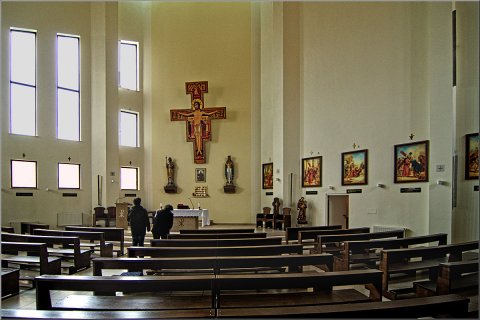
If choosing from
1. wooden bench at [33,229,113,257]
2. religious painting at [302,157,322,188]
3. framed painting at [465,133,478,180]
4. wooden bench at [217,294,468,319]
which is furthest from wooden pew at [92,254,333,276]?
religious painting at [302,157,322,188]

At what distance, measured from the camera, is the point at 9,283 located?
202 inches

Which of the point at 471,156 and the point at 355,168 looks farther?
the point at 355,168

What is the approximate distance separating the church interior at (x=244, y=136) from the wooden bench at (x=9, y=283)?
4cm

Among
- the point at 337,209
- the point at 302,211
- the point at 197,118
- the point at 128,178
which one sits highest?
the point at 197,118

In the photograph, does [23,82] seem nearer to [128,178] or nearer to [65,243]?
[128,178]

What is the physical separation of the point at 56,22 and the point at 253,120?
8.83 metres

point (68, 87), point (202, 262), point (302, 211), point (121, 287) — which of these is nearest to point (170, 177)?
point (68, 87)

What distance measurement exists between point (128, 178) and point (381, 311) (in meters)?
14.5

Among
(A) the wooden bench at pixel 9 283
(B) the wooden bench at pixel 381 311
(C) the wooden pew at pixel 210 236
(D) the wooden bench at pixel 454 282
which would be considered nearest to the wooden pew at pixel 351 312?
(B) the wooden bench at pixel 381 311

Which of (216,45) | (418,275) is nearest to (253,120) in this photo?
(216,45)

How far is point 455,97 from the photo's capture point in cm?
741

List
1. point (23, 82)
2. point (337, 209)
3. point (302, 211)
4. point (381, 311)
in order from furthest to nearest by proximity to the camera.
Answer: point (23, 82) → point (302, 211) → point (337, 209) → point (381, 311)

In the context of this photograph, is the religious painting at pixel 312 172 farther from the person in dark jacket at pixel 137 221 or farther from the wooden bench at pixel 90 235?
the wooden bench at pixel 90 235

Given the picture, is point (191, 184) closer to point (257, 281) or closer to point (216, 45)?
point (216, 45)
